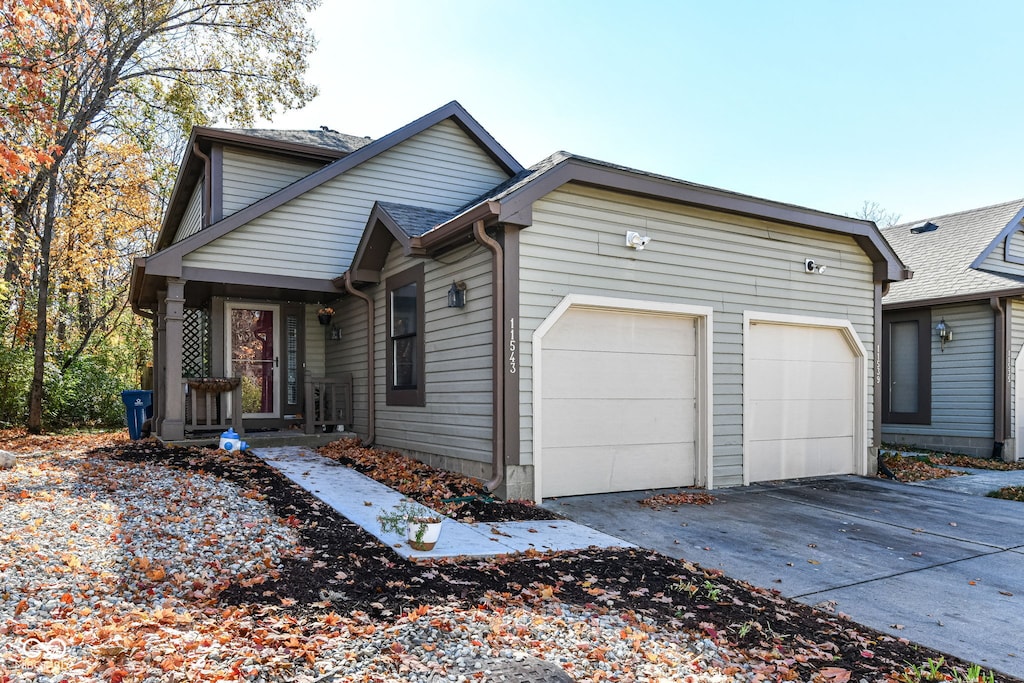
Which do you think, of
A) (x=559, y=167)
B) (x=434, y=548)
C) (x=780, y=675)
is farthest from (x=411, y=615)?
(x=559, y=167)

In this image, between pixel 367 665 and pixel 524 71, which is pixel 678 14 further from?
→ pixel 367 665

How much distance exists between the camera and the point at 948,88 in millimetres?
17875

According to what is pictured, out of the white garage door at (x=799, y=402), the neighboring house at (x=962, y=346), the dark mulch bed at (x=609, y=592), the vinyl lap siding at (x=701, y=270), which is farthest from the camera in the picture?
the neighboring house at (x=962, y=346)

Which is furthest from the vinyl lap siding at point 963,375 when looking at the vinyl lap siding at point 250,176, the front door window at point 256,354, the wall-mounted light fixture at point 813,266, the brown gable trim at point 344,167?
the vinyl lap siding at point 250,176

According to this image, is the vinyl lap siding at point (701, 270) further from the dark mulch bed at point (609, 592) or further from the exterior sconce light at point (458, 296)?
the dark mulch bed at point (609, 592)

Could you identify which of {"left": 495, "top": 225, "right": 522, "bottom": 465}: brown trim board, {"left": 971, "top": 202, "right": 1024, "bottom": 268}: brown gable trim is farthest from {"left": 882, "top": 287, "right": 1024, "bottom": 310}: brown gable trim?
{"left": 495, "top": 225, "right": 522, "bottom": 465}: brown trim board

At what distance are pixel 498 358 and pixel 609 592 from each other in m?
2.78

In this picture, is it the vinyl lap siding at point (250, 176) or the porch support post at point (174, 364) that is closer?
the porch support post at point (174, 364)

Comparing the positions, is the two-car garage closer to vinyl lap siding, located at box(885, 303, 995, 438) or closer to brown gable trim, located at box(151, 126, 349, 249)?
vinyl lap siding, located at box(885, 303, 995, 438)

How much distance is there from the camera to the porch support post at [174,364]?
9.00 meters

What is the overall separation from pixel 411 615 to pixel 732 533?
335cm

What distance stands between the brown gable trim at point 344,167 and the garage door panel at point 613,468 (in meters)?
5.57

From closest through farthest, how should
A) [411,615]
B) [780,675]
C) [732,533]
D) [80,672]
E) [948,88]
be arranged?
[80,672]
[780,675]
[411,615]
[732,533]
[948,88]

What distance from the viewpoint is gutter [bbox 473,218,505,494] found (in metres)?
6.48
